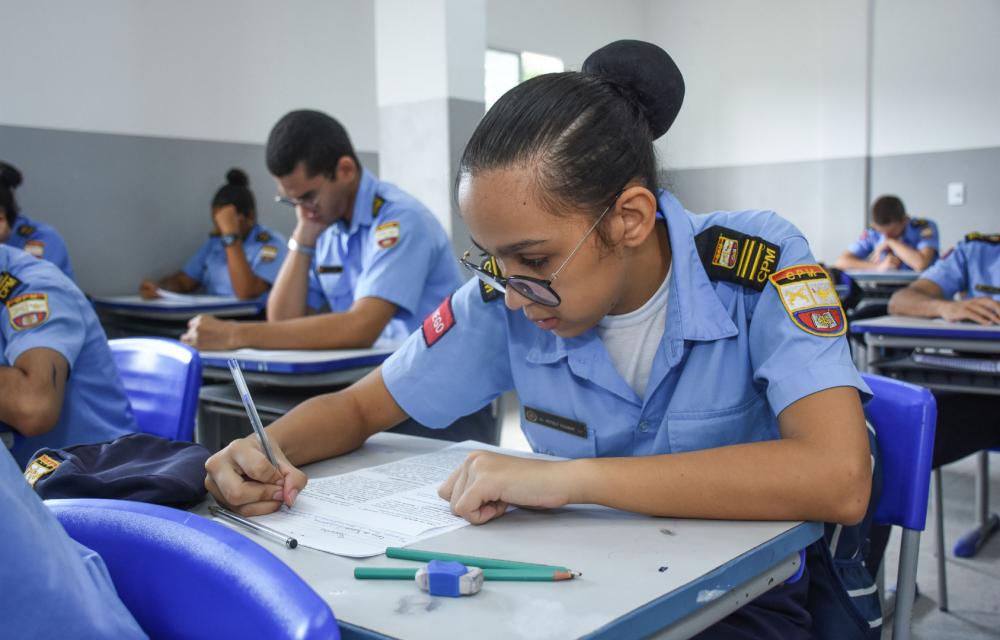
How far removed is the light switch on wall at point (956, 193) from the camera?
696cm

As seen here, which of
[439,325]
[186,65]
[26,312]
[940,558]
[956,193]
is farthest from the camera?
[956,193]

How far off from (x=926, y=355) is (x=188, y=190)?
152 inches

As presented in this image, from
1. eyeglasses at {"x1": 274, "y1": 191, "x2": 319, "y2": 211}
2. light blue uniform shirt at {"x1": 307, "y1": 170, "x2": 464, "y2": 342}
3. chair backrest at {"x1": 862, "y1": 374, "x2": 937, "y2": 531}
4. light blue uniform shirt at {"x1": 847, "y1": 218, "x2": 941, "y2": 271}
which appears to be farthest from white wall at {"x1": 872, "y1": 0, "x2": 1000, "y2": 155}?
chair backrest at {"x1": 862, "y1": 374, "x2": 937, "y2": 531}

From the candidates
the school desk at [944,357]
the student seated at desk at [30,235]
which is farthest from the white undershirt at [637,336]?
the student seated at desk at [30,235]

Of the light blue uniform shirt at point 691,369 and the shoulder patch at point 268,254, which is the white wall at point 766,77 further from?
the light blue uniform shirt at point 691,369

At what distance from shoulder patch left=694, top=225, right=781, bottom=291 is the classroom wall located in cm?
400

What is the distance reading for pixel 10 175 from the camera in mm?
4051

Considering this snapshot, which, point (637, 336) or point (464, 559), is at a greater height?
point (637, 336)

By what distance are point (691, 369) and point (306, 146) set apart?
173 centimetres

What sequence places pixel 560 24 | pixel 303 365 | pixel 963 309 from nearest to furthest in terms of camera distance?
pixel 303 365, pixel 963 309, pixel 560 24

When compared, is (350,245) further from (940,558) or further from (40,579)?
(40,579)

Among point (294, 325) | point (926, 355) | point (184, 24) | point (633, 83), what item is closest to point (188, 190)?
point (184, 24)

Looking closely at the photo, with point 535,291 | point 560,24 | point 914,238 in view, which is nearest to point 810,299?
point 535,291

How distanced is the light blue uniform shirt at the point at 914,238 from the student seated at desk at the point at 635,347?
5.87 m
